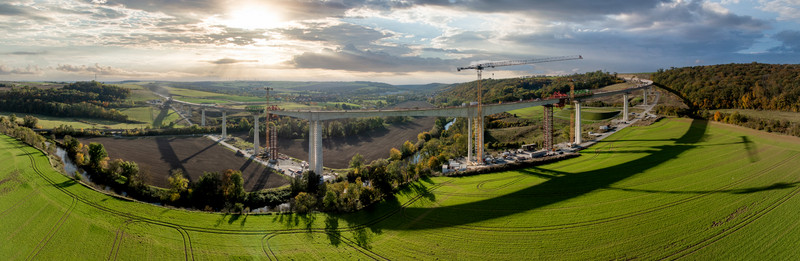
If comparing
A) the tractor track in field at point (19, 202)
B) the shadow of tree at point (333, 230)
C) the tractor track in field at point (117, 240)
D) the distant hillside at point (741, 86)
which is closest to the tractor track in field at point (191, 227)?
the tractor track in field at point (117, 240)

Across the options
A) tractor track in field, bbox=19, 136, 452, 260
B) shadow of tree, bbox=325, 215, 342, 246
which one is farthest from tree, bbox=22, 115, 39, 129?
shadow of tree, bbox=325, 215, 342, 246

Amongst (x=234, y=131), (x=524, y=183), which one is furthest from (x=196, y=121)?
(x=524, y=183)

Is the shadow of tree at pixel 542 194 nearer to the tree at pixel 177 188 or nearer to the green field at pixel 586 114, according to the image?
the tree at pixel 177 188

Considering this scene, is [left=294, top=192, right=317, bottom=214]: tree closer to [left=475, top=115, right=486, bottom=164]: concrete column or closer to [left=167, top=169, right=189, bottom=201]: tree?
[left=167, top=169, right=189, bottom=201]: tree

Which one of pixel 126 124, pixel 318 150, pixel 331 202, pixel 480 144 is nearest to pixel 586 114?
pixel 480 144

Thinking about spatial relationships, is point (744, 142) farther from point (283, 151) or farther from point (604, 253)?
point (283, 151)

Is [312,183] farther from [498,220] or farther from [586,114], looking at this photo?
[586,114]
